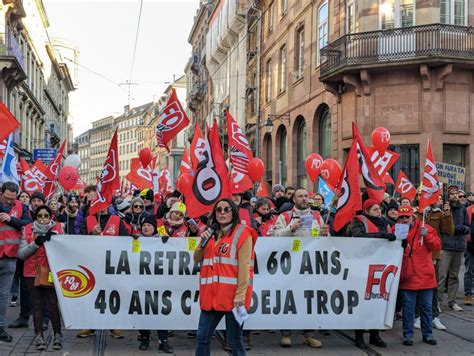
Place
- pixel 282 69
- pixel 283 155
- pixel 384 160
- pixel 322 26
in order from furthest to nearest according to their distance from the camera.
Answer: pixel 283 155 → pixel 282 69 → pixel 322 26 → pixel 384 160

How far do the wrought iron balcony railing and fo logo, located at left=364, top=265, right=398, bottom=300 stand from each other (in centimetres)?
1301

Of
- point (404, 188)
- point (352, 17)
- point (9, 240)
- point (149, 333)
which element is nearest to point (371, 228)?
point (149, 333)

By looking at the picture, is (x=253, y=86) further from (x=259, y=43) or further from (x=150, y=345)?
(x=150, y=345)

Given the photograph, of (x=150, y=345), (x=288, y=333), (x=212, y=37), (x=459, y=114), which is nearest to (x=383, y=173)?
(x=288, y=333)

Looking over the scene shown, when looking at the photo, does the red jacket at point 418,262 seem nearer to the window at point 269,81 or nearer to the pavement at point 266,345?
the pavement at point 266,345

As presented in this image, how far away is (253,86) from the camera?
123 ft

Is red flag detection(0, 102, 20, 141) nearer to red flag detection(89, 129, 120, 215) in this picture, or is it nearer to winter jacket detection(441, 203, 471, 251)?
red flag detection(89, 129, 120, 215)

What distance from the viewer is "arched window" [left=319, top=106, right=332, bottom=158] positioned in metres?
24.8

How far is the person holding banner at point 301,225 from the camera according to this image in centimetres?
762

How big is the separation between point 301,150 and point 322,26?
6321 mm

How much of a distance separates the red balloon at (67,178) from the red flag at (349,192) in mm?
8831

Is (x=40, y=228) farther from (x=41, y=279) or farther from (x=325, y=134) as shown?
(x=325, y=134)

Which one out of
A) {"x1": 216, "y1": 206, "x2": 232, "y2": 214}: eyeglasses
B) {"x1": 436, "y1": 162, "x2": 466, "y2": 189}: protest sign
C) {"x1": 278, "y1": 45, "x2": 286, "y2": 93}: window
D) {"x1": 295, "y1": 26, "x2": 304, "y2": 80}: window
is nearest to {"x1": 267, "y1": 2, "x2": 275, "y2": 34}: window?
{"x1": 278, "y1": 45, "x2": 286, "y2": 93}: window

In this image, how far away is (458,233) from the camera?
1006cm
